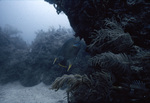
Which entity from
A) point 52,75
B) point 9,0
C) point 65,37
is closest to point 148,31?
point 52,75

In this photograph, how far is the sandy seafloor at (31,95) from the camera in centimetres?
375

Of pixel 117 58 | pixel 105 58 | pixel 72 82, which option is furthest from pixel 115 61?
pixel 72 82

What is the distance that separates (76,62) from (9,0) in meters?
168

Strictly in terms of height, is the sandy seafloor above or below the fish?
below

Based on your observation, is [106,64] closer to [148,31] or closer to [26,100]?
[148,31]

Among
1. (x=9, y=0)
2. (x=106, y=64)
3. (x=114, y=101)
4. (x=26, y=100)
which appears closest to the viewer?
(x=114, y=101)

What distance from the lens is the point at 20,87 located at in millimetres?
5141

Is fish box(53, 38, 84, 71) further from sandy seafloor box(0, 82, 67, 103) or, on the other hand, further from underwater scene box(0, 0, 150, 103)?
sandy seafloor box(0, 82, 67, 103)

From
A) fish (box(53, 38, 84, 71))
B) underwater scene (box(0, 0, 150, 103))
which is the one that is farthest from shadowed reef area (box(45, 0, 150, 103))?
fish (box(53, 38, 84, 71))

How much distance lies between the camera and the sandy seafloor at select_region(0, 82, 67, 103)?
148 inches

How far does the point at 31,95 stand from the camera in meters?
4.21

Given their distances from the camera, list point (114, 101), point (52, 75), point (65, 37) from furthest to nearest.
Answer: point (65, 37)
point (52, 75)
point (114, 101)

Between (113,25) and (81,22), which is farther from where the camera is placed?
(81,22)

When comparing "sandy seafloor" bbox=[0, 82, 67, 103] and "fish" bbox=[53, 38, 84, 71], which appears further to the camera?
"fish" bbox=[53, 38, 84, 71]
